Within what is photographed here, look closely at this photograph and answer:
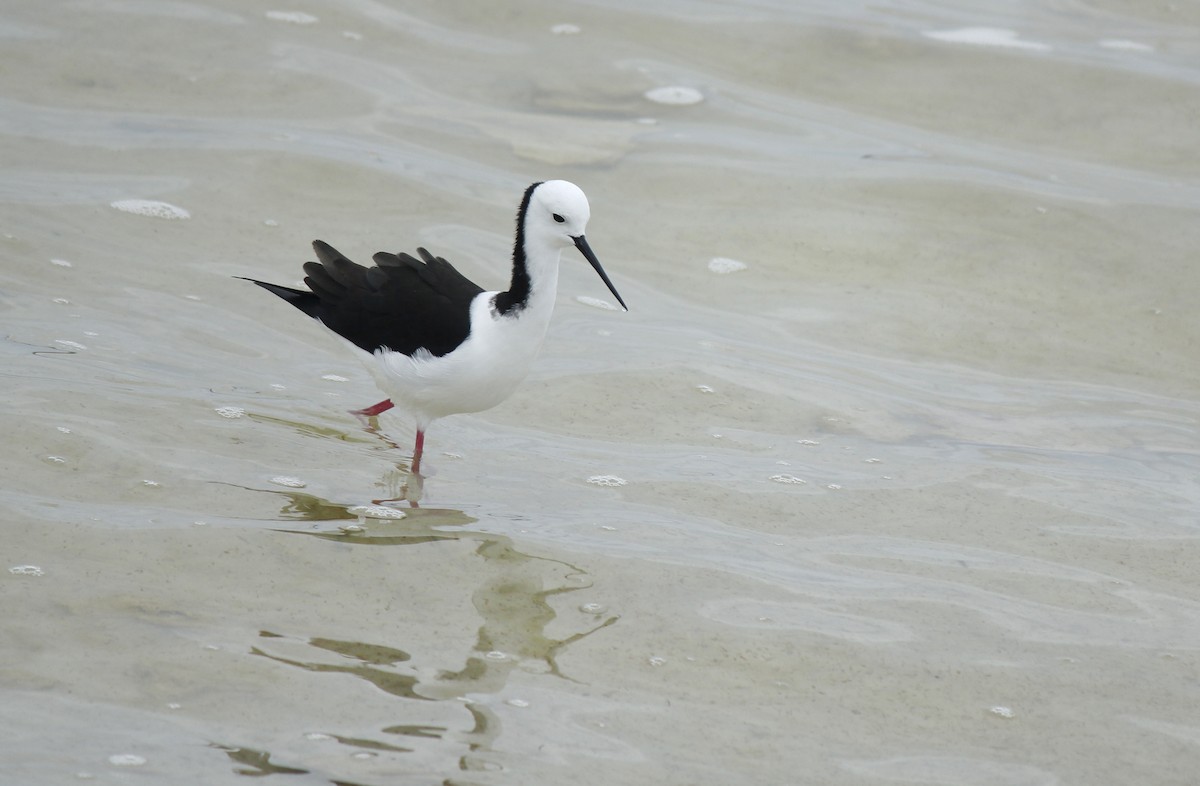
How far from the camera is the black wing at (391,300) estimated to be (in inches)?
221

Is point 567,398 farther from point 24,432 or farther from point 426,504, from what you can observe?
point 24,432

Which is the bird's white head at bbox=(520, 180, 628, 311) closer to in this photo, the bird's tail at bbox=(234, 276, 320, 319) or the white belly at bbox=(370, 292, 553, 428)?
the white belly at bbox=(370, 292, 553, 428)

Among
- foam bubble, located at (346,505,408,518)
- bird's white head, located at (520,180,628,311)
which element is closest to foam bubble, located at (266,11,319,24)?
bird's white head, located at (520,180,628,311)

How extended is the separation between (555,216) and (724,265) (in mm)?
2723

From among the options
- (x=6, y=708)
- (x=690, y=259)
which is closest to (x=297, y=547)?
(x=6, y=708)

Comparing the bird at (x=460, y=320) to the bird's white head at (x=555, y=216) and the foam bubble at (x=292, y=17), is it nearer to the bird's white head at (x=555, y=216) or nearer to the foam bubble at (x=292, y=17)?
the bird's white head at (x=555, y=216)

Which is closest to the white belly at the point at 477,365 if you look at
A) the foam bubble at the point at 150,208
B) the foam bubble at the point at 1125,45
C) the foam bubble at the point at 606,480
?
the foam bubble at the point at 606,480

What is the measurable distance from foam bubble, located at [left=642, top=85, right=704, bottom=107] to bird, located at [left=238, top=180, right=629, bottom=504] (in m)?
4.53

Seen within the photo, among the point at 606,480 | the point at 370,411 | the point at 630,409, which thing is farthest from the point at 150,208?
the point at 606,480

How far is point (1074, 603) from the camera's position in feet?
16.5

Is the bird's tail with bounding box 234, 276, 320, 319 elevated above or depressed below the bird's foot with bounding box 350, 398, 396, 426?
above

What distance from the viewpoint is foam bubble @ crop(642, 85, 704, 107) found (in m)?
9.98

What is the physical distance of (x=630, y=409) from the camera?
21.4ft

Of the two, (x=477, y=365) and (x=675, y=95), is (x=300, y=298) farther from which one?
(x=675, y=95)
